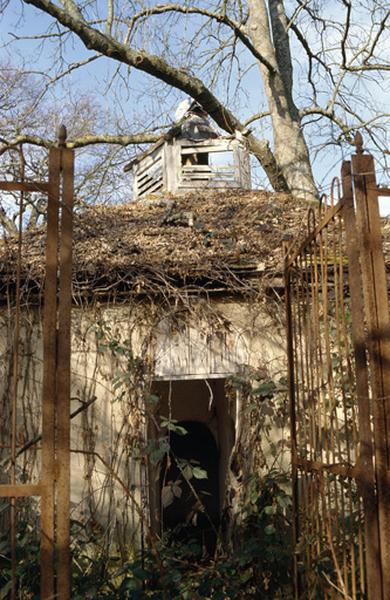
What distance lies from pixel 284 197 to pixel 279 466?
5040mm

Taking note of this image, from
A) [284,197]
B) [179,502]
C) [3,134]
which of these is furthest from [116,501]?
[3,134]

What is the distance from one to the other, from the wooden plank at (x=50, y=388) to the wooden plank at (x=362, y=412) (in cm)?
140

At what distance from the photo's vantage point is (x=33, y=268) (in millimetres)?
6047

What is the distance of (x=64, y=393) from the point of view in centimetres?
280

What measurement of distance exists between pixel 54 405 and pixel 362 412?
56.2 inches

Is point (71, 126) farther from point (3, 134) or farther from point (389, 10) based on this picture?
point (389, 10)

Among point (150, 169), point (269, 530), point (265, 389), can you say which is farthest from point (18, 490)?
point (150, 169)

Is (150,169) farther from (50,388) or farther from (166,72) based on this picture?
(50,388)

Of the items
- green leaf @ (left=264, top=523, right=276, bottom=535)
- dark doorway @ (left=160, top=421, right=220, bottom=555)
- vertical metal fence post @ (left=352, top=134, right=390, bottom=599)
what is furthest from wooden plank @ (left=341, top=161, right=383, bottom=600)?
dark doorway @ (left=160, top=421, right=220, bottom=555)

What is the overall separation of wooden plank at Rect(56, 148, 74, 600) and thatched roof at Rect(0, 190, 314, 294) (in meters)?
2.35

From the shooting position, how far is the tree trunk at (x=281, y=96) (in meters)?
11.3

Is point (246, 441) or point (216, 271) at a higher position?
point (216, 271)

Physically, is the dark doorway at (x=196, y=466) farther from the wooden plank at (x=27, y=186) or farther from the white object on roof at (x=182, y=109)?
the wooden plank at (x=27, y=186)

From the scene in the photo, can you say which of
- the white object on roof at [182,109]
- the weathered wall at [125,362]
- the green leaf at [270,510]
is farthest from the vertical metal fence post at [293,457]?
the white object on roof at [182,109]
